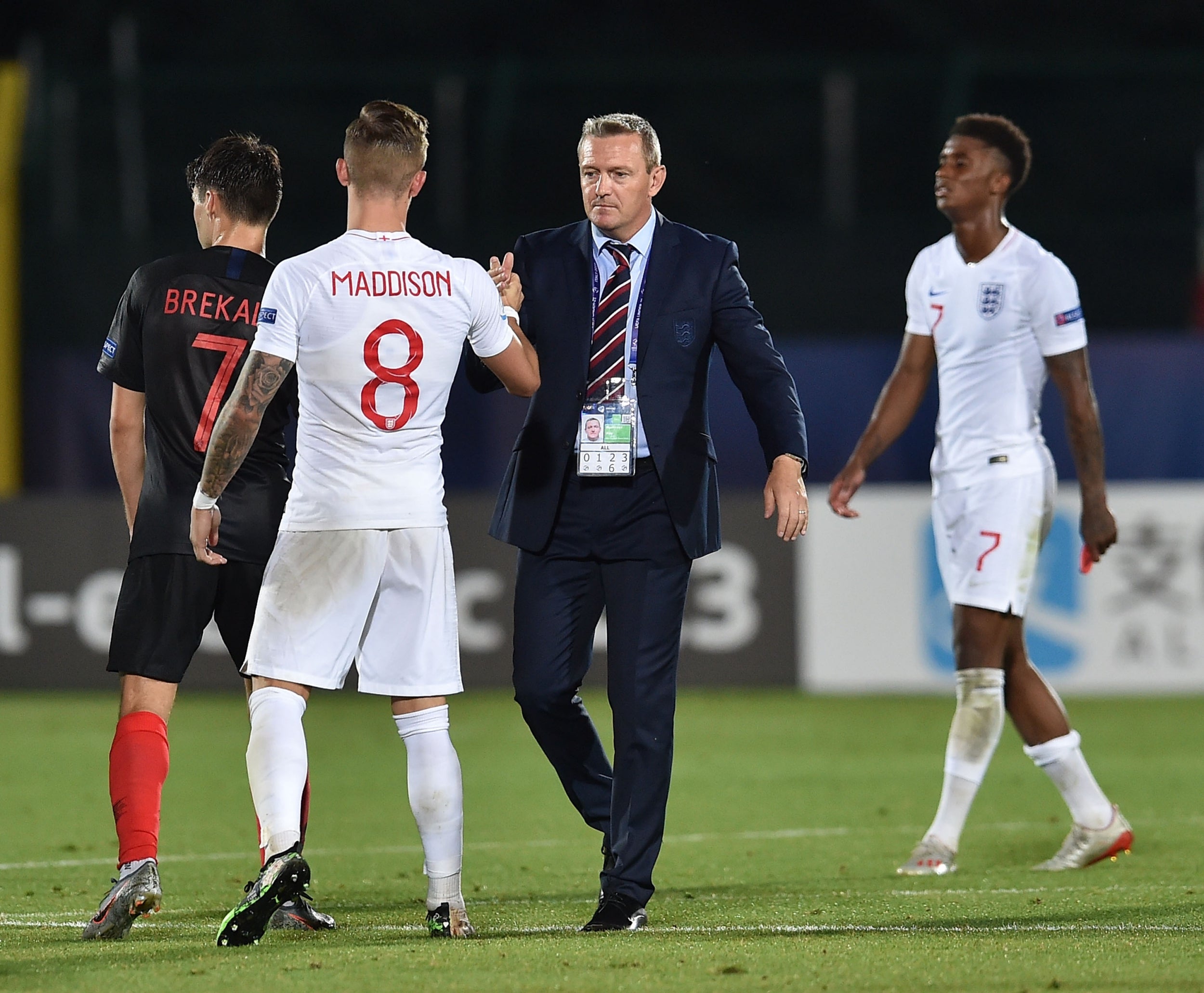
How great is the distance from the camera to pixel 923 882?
6.00 m

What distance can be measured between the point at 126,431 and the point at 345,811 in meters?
3.04

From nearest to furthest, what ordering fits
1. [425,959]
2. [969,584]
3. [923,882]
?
[425,959] < [923,882] < [969,584]

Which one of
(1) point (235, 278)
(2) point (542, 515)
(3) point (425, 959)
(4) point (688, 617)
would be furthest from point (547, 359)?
(4) point (688, 617)

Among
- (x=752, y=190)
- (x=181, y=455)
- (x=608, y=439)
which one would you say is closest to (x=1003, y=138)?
(x=608, y=439)

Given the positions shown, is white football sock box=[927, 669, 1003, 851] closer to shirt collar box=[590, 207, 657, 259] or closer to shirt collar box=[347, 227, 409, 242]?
shirt collar box=[590, 207, 657, 259]

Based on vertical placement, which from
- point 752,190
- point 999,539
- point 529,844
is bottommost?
point 529,844

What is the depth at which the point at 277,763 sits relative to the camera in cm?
480

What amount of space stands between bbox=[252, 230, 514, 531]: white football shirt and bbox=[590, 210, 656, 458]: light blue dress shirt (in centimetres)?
51

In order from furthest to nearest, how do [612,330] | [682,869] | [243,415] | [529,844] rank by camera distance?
[529,844] → [682,869] → [612,330] → [243,415]

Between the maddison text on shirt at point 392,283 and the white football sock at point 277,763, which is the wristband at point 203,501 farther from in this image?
the maddison text on shirt at point 392,283

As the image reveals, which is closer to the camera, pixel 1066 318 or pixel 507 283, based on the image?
pixel 507 283

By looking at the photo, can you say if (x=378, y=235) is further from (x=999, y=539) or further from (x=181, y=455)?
(x=999, y=539)

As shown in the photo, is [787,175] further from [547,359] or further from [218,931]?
[218,931]

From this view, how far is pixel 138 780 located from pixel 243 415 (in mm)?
1094
